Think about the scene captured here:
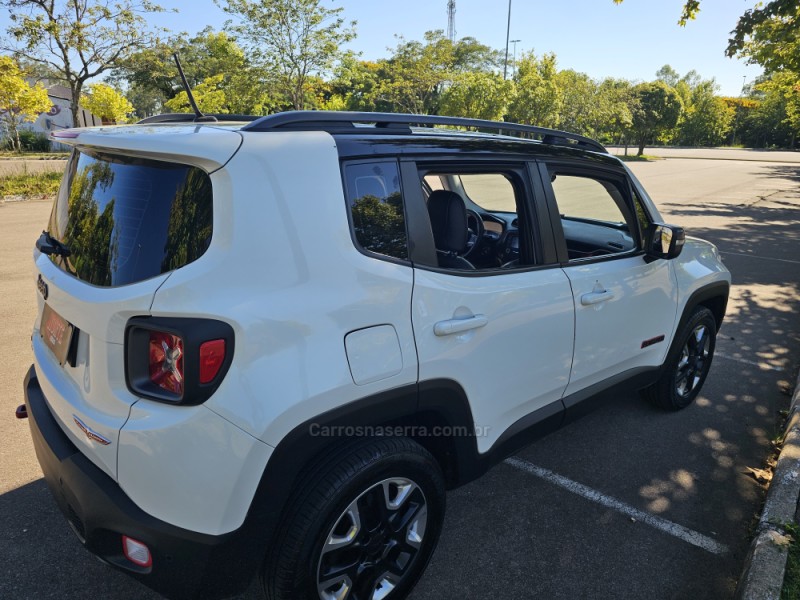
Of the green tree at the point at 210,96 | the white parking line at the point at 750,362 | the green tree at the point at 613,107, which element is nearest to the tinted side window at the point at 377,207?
the white parking line at the point at 750,362

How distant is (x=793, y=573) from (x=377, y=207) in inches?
91.5

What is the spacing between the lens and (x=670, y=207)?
50.7ft

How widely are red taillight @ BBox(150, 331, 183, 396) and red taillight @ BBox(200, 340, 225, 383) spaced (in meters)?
0.06

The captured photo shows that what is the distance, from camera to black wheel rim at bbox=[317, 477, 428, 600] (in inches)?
75.4

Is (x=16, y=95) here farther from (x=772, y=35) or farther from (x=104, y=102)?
(x=772, y=35)

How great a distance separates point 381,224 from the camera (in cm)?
196

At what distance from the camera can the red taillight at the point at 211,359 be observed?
1.54 metres

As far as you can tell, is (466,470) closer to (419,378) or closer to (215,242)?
(419,378)

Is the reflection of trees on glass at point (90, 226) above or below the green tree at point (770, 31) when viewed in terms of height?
below

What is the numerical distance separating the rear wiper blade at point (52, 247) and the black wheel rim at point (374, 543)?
1414 millimetres

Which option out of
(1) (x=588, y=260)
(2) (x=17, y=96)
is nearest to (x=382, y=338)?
(1) (x=588, y=260)

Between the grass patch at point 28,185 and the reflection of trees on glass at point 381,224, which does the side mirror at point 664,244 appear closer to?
the reflection of trees on glass at point 381,224

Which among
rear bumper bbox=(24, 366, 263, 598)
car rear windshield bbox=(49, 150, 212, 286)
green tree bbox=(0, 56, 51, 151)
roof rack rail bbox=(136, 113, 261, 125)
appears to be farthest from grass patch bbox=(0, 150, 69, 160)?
rear bumper bbox=(24, 366, 263, 598)

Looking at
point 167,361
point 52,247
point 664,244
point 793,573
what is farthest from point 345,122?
point 793,573
